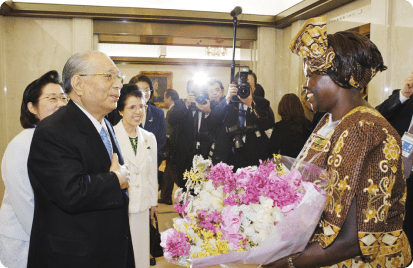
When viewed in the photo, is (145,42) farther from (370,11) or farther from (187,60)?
(370,11)

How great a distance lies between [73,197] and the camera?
135 centimetres

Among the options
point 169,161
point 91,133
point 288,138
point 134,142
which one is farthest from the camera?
point 169,161

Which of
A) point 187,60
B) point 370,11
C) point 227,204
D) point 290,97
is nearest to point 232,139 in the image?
point 290,97

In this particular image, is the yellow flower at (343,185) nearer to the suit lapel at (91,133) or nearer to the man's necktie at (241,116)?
the suit lapel at (91,133)

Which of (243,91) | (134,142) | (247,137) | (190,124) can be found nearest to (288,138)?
(247,137)

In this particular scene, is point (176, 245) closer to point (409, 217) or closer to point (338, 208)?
point (338, 208)

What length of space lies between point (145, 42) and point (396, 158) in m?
6.05

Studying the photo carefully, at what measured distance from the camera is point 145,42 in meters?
6.47

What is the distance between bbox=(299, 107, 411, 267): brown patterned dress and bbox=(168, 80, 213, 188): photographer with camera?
2.90m

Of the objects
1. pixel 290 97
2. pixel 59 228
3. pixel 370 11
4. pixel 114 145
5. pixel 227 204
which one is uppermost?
pixel 370 11

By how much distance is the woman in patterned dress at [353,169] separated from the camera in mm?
977

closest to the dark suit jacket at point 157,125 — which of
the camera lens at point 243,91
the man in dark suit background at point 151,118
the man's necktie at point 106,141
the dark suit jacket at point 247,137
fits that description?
the man in dark suit background at point 151,118

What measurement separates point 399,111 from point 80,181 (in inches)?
103

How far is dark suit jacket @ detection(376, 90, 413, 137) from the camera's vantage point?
9.04 ft
